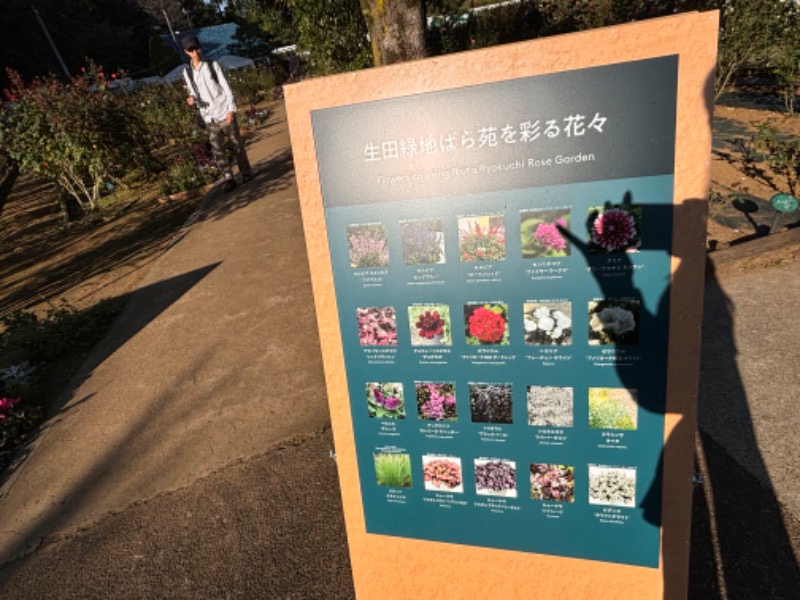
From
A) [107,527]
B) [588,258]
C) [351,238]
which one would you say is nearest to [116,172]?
[107,527]

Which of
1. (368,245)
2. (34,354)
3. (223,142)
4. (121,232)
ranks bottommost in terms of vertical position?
(34,354)

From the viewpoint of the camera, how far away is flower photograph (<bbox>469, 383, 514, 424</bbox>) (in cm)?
162

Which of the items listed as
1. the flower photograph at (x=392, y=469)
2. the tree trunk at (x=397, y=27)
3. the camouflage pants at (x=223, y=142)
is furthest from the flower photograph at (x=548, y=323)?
the camouflage pants at (x=223, y=142)

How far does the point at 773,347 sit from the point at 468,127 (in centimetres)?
319

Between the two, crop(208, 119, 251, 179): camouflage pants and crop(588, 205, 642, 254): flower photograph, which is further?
crop(208, 119, 251, 179): camouflage pants

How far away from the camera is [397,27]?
3.46 metres

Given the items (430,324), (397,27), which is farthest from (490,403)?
(397,27)

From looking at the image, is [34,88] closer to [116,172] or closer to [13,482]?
[116,172]

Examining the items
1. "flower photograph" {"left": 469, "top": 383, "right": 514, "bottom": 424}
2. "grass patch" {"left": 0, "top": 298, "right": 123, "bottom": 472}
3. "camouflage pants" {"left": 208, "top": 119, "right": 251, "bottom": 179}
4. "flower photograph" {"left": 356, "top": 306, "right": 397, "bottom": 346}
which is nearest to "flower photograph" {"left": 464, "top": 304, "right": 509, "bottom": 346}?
"flower photograph" {"left": 469, "top": 383, "right": 514, "bottom": 424}

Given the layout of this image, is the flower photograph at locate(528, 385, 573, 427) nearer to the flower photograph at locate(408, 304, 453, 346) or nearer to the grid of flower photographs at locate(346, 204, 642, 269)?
the flower photograph at locate(408, 304, 453, 346)

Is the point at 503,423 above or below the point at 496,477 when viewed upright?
above

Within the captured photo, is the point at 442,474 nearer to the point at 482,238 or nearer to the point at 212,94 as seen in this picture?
the point at 482,238

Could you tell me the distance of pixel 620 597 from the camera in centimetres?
167

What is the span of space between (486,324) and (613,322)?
0.38 m
